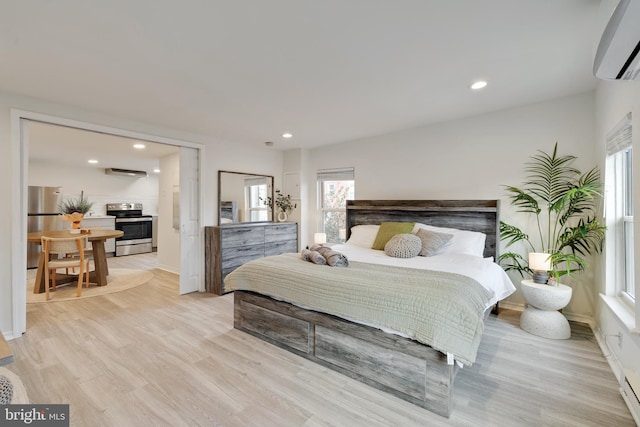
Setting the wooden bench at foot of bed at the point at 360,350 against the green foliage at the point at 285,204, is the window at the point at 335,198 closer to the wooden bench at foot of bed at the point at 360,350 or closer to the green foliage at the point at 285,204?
the green foliage at the point at 285,204

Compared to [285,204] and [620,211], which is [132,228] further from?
[620,211]

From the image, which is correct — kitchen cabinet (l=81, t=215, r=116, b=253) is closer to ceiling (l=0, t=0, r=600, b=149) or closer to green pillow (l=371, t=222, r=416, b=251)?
ceiling (l=0, t=0, r=600, b=149)

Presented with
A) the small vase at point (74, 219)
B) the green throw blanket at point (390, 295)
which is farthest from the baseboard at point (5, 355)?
the small vase at point (74, 219)

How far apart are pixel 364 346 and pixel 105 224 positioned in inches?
299

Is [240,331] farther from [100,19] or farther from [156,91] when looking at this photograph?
[100,19]

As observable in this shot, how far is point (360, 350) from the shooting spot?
6.98 ft

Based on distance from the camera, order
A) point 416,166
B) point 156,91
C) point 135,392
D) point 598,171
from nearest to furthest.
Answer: point 135,392 < point 156,91 < point 598,171 < point 416,166

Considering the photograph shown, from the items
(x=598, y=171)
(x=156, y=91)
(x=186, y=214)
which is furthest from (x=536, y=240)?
(x=186, y=214)

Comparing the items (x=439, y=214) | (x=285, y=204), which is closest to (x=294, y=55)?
(x=439, y=214)

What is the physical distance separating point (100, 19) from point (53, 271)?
14.0 ft

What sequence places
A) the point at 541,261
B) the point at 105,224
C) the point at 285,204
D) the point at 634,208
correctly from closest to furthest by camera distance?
the point at 634,208 < the point at 541,261 < the point at 285,204 < the point at 105,224

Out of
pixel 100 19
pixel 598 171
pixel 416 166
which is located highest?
pixel 100 19

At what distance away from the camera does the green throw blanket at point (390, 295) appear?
5.79 feet

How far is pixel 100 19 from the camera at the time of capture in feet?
5.58
